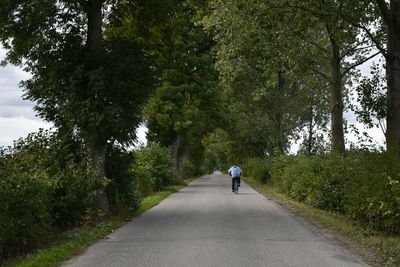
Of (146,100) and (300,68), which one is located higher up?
(300,68)

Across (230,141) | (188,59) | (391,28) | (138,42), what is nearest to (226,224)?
(138,42)

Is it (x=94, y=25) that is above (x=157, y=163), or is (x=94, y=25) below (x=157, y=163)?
above

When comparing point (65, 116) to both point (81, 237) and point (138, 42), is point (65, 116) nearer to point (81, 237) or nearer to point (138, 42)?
point (138, 42)

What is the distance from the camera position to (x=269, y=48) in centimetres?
2023

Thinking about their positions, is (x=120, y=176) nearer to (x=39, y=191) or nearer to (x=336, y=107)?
(x=39, y=191)


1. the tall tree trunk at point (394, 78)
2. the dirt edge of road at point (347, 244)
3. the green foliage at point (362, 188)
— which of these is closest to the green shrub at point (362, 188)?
the green foliage at point (362, 188)

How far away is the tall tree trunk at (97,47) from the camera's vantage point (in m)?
15.7

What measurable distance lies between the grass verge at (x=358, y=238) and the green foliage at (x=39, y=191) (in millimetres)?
6732

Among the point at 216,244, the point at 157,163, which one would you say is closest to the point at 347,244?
the point at 216,244

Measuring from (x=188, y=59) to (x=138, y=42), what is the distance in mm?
18772

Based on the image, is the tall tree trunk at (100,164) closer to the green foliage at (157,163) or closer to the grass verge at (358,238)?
the grass verge at (358,238)

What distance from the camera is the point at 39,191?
1070 cm

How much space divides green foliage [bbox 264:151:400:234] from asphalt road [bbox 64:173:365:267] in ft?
4.72

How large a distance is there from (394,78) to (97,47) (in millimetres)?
10027
